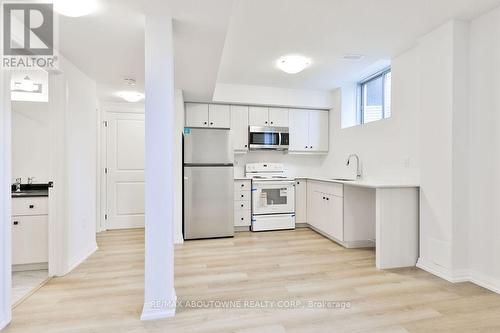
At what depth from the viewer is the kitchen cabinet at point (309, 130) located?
16.0ft

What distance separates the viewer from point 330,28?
2613mm

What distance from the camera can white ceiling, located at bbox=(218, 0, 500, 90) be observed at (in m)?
2.25

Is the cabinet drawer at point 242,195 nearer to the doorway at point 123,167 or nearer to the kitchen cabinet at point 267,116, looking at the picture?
the kitchen cabinet at point 267,116

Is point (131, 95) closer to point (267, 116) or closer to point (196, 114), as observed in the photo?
point (196, 114)

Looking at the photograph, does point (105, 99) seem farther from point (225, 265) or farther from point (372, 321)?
point (372, 321)

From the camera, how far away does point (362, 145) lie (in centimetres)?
405

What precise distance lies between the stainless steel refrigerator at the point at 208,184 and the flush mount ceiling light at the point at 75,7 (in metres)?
2.15

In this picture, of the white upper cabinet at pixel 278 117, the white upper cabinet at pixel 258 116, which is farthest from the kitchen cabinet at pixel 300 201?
the white upper cabinet at pixel 258 116

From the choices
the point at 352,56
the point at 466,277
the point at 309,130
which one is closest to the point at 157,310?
the point at 466,277

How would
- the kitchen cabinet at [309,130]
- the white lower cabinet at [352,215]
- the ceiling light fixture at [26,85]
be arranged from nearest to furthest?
the ceiling light fixture at [26,85] < the white lower cabinet at [352,215] < the kitchen cabinet at [309,130]

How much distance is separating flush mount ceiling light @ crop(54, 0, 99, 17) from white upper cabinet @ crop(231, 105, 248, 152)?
2.92 m

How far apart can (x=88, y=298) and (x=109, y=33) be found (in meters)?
2.24

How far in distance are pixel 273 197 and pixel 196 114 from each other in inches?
77.9

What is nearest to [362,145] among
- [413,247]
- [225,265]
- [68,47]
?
[413,247]
